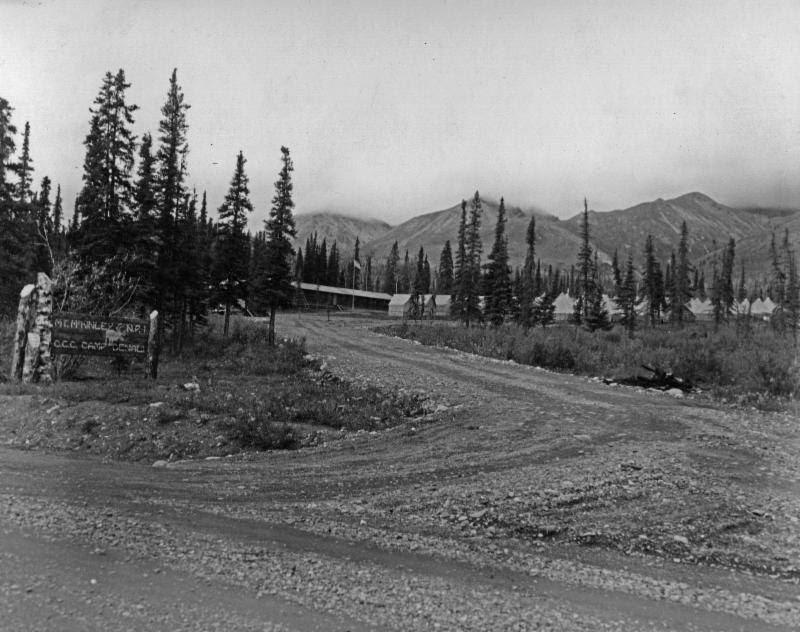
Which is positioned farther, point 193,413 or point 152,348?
point 152,348

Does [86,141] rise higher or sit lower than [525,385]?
higher

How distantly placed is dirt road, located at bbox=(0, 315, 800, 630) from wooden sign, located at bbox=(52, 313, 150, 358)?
5.66 m

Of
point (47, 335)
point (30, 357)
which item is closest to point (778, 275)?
point (47, 335)

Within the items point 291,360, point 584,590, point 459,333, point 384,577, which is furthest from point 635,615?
point 459,333

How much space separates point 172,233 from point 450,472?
23.3m

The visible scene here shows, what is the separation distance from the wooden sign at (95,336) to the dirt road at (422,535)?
566 centimetres

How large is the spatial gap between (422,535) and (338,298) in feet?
343

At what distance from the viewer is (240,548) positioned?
4.17 meters

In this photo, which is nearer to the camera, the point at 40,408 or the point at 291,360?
the point at 40,408

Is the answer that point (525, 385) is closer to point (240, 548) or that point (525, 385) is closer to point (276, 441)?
point (276, 441)

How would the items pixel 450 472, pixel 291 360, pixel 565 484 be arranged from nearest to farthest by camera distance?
pixel 565 484, pixel 450 472, pixel 291 360

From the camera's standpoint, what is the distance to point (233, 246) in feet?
109

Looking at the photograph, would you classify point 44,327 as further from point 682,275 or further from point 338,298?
point 338,298

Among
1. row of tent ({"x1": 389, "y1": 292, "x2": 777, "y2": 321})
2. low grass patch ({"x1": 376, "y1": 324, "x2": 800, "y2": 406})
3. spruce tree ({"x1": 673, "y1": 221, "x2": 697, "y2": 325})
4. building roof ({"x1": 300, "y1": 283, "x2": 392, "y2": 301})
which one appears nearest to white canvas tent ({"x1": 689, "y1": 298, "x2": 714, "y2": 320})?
row of tent ({"x1": 389, "y1": 292, "x2": 777, "y2": 321})
